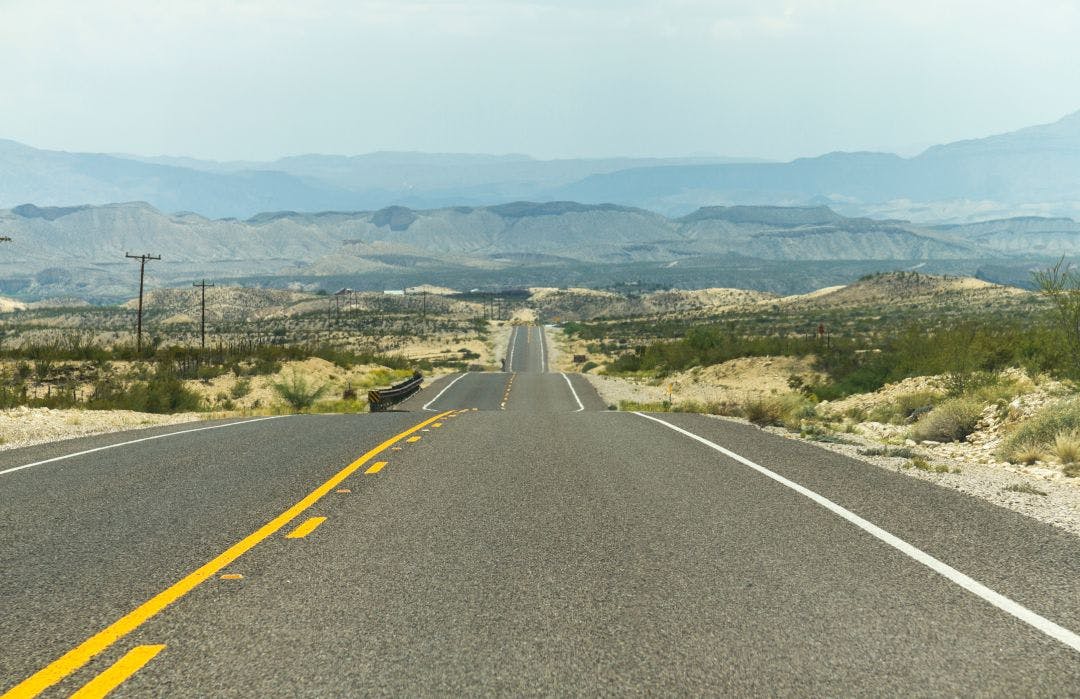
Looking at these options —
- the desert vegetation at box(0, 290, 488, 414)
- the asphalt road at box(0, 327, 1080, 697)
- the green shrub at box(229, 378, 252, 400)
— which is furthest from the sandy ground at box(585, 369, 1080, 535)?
the green shrub at box(229, 378, 252, 400)

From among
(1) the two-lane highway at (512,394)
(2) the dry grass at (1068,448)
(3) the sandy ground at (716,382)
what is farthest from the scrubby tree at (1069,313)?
(3) the sandy ground at (716,382)

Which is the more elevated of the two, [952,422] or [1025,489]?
[1025,489]

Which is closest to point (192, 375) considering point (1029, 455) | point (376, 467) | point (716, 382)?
point (716, 382)

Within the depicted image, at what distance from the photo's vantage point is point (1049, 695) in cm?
413

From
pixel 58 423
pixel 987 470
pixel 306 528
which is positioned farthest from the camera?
pixel 58 423

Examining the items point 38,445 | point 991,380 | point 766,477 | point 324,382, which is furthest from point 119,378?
point 766,477

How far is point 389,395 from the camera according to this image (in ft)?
129

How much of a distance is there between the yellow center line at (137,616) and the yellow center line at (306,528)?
15 centimetres

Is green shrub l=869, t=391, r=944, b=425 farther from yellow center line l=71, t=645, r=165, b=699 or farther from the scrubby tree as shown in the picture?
yellow center line l=71, t=645, r=165, b=699

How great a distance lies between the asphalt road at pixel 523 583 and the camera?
440 centimetres

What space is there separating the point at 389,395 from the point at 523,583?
3411 centimetres

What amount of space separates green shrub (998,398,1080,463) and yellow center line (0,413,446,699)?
9148 mm

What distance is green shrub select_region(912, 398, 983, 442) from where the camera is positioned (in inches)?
633

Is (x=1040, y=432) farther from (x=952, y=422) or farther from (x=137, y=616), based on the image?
(x=137, y=616)
